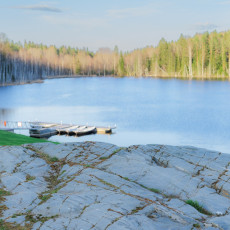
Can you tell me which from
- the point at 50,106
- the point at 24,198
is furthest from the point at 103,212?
the point at 50,106

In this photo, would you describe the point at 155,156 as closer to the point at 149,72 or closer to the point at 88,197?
the point at 88,197

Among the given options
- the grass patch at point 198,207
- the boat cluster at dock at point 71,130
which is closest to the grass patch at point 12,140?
the grass patch at point 198,207

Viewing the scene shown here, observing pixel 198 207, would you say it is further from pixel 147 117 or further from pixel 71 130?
pixel 147 117

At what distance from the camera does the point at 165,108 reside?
214 feet

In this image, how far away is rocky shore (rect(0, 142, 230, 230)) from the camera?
924cm

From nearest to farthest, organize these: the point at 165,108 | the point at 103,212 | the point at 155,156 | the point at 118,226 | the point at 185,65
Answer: the point at 118,226
the point at 103,212
the point at 155,156
the point at 165,108
the point at 185,65

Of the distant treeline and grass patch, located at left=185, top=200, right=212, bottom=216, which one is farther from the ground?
the distant treeline

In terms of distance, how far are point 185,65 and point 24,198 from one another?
6114 inches

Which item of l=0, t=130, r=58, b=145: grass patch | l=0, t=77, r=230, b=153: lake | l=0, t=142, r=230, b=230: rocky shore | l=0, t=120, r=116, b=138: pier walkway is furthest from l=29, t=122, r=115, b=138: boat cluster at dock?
l=0, t=142, r=230, b=230: rocky shore

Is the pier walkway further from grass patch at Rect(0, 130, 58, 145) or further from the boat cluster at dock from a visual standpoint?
grass patch at Rect(0, 130, 58, 145)

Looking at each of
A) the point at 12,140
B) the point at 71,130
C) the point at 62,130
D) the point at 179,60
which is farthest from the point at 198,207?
the point at 179,60

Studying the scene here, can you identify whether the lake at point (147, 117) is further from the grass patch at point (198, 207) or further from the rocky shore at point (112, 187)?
the grass patch at point (198, 207)

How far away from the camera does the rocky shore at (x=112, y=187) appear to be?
924cm

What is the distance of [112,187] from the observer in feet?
37.6
